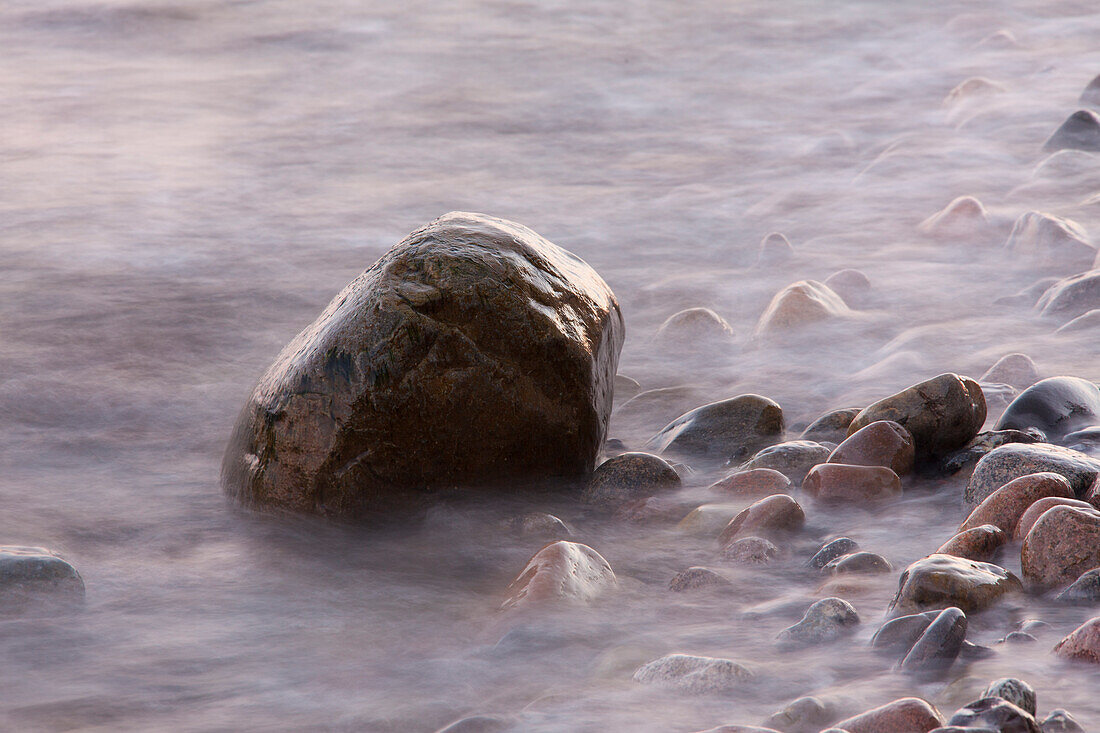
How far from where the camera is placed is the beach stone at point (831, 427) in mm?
2945

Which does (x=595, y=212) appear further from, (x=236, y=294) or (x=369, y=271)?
(x=369, y=271)

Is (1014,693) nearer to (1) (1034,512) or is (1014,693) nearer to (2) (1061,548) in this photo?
(2) (1061,548)

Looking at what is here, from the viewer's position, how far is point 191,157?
6.08 m

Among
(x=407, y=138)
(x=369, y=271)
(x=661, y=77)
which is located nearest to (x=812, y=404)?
(x=369, y=271)

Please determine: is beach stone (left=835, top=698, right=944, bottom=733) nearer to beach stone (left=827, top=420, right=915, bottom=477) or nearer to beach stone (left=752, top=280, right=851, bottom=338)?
beach stone (left=827, top=420, right=915, bottom=477)

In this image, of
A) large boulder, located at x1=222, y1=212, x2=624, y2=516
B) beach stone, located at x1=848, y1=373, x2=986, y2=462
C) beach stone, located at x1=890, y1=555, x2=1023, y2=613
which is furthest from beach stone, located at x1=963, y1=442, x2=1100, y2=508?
large boulder, located at x1=222, y1=212, x2=624, y2=516

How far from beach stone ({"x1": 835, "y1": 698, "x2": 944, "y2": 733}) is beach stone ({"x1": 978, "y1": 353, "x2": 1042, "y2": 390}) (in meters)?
1.77

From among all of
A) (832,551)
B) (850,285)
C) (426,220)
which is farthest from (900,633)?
(426,220)

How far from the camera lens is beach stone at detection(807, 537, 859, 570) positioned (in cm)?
232

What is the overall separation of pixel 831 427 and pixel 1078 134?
11.3ft

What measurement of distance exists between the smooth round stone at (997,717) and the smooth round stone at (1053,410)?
4.35 ft

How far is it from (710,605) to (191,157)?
4.76 m

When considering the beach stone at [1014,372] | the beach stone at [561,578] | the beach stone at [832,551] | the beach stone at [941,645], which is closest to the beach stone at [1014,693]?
the beach stone at [941,645]

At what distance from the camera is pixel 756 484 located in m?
2.69
